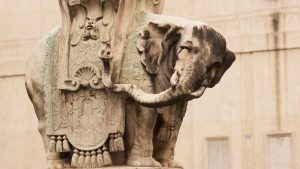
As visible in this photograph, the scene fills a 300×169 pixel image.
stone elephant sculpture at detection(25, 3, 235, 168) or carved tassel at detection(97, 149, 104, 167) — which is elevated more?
stone elephant sculpture at detection(25, 3, 235, 168)

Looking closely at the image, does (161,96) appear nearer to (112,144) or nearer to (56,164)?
(112,144)

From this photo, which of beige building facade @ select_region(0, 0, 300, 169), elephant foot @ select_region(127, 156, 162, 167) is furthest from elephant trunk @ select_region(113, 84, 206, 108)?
beige building facade @ select_region(0, 0, 300, 169)

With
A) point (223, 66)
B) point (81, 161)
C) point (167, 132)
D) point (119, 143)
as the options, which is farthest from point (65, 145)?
point (223, 66)

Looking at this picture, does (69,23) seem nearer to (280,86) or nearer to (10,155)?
(280,86)

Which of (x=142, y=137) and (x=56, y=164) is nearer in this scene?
(x=142, y=137)

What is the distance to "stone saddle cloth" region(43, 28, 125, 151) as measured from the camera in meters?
5.29

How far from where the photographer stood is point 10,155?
54.2 ft

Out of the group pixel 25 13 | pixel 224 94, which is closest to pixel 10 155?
pixel 25 13

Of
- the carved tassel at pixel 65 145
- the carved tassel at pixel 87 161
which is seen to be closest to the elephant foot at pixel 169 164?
the carved tassel at pixel 87 161

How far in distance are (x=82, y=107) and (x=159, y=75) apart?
52 centimetres

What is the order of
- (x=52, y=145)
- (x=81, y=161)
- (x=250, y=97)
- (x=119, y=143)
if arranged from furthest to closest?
(x=250, y=97) → (x=52, y=145) → (x=81, y=161) → (x=119, y=143)

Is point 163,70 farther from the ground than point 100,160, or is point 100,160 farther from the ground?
point 163,70

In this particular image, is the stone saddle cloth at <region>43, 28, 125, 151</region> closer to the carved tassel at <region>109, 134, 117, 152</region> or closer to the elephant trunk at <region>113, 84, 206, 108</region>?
the carved tassel at <region>109, 134, 117, 152</region>

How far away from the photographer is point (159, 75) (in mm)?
5234
